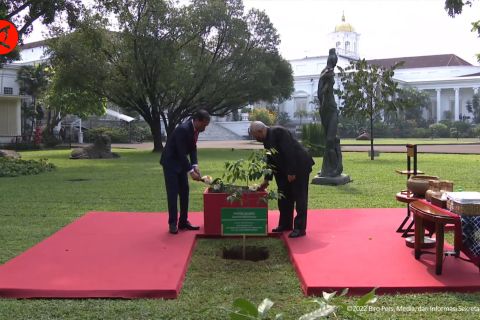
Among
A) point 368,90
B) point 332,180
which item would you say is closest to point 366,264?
point 332,180

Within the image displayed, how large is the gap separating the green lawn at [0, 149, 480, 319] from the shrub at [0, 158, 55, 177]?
102cm

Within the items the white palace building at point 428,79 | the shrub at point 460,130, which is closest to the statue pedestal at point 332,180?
the shrub at point 460,130

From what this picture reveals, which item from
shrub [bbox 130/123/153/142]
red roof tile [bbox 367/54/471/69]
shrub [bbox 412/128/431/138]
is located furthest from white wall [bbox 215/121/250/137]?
red roof tile [bbox 367/54/471/69]

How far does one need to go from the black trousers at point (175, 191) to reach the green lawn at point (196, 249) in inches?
22.0

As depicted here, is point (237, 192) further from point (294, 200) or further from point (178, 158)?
point (178, 158)

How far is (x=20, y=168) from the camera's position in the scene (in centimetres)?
1620

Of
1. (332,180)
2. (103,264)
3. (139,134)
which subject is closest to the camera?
(103,264)

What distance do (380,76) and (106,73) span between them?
12.7 meters

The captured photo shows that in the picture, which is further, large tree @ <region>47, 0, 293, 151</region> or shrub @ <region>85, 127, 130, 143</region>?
shrub @ <region>85, 127, 130, 143</region>

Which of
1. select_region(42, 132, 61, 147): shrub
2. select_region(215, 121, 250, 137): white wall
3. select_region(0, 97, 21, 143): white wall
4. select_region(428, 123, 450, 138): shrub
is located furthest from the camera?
select_region(215, 121, 250, 137): white wall

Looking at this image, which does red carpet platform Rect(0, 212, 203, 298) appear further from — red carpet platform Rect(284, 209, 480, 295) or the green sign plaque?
red carpet platform Rect(284, 209, 480, 295)

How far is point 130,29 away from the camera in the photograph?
85.0ft

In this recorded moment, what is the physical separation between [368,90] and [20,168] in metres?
14.1

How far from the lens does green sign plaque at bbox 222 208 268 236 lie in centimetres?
606
